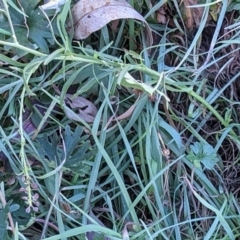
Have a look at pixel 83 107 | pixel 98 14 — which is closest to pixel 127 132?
pixel 83 107

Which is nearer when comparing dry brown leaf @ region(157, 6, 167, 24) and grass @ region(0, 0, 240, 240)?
grass @ region(0, 0, 240, 240)

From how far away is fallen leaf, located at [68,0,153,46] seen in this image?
112 centimetres

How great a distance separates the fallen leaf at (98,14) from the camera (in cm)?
112

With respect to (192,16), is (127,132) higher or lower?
lower

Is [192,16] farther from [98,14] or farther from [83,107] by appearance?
[83,107]

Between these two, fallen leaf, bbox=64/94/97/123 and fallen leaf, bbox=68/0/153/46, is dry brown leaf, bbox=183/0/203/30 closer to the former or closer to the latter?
fallen leaf, bbox=68/0/153/46

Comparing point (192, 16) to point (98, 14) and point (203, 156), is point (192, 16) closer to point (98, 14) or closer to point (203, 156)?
point (98, 14)

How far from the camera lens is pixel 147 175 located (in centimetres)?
114

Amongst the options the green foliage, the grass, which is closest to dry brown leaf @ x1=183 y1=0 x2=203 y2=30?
the grass

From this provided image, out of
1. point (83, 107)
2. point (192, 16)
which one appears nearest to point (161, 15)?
point (192, 16)

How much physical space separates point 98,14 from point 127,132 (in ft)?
0.91

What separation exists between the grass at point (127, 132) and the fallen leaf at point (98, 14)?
0.10ft

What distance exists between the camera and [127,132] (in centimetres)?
115

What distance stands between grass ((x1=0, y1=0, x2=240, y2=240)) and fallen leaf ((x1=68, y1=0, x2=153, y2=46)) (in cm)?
3
